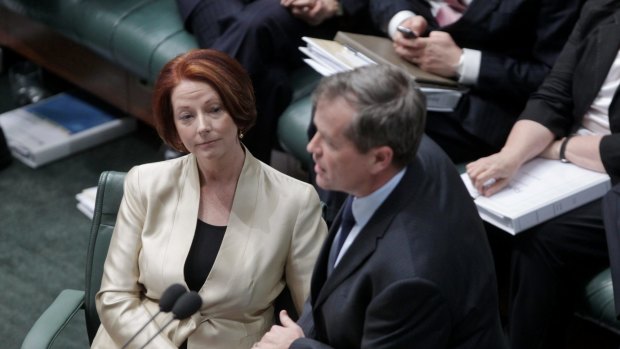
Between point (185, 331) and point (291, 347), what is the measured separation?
0.38m

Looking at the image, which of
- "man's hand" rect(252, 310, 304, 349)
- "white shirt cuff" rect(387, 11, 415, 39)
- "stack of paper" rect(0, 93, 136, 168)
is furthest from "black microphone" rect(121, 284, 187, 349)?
"stack of paper" rect(0, 93, 136, 168)

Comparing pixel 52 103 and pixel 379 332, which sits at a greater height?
pixel 379 332

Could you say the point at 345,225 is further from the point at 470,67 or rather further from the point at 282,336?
the point at 470,67

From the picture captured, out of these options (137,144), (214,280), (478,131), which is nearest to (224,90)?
(214,280)

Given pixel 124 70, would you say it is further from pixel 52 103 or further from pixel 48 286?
pixel 48 286

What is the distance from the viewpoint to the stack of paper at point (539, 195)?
279 centimetres

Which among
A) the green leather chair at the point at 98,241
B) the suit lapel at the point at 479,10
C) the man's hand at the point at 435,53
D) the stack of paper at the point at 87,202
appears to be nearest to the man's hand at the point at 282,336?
the green leather chair at the point at 98,241

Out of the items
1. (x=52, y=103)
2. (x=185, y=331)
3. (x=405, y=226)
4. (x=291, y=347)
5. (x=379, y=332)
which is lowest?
(x=52, y=103)

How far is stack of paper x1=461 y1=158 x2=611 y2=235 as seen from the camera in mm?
2795

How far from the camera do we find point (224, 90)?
2338 mm

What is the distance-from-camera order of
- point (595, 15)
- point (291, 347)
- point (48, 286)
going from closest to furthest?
1. point (291, 347)
2. point (595, 15)
3. point (48, 286)

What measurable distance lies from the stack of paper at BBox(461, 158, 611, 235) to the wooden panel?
183cm

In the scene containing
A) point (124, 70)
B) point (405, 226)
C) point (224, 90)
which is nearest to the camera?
point (405, 226)

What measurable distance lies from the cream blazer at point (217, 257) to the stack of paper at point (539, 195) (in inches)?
26.1
